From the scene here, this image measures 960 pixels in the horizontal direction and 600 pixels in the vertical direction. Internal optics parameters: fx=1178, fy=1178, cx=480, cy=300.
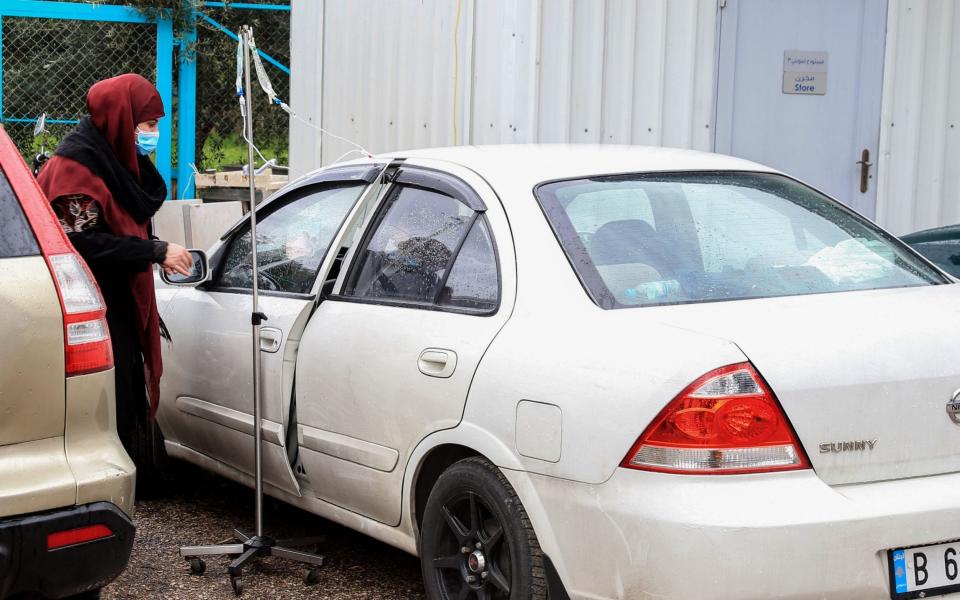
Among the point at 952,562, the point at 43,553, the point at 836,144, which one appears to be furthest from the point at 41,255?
the point at 836,144

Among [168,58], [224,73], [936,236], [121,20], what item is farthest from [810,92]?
[224,73]

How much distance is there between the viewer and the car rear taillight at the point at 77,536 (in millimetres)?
2992

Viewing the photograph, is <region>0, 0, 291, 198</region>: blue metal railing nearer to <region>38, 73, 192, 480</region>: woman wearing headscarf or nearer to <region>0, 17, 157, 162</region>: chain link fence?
<region>0, 17, 157, 162</region>: chain link fence

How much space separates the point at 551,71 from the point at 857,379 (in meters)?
4.26

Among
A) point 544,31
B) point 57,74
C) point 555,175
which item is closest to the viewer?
point 555,175

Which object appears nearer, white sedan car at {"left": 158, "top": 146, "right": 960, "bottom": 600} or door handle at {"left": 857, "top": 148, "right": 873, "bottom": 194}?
white sedan car at {"left": 158, "top": 146, "right": 960, "bottom": 600}

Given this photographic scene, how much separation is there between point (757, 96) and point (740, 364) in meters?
4.91

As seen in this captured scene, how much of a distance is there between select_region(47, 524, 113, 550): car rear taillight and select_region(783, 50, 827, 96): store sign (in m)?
5.59

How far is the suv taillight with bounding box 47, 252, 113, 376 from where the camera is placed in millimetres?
3148

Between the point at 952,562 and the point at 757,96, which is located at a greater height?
the point at 757,96

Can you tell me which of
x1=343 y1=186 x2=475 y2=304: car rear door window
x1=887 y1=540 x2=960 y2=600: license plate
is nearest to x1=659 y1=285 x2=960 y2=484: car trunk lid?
x1=887 y1=540 x2=960 y2=600: license plate

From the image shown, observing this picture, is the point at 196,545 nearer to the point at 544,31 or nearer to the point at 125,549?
the point at 125,549

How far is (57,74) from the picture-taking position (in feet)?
33.1

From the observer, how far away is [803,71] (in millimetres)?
7453
